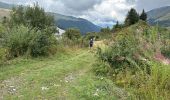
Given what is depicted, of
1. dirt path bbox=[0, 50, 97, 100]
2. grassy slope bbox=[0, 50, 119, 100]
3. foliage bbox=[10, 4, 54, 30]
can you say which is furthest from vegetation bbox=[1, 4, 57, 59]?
foliage bbox=[10, 4, 54, 30]

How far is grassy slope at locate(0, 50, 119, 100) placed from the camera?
977 cm

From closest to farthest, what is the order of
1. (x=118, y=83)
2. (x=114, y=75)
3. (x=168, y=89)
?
1. (x=168, y=89)
2. (x=118, y=83)
3. (x=114, y=75)

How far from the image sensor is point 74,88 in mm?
10734

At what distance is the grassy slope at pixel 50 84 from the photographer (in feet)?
32.1

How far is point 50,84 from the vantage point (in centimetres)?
1150

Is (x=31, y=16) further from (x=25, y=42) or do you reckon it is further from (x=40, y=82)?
(x=40, y=82)

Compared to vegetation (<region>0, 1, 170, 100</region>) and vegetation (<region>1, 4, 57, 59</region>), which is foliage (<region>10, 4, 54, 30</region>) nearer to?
vegetation (<region>0, 1, 170, 100</region>)

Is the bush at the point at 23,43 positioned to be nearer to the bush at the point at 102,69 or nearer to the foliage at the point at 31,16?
the bush at the point at 102,69

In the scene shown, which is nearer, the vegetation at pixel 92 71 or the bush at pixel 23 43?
the vegetation at pixel 92 71

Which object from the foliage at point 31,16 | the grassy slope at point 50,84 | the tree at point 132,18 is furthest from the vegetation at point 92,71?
the tree at point 132,18

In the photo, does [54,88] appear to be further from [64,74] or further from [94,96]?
[64,74]

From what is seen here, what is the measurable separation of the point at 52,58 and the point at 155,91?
12.5 meters

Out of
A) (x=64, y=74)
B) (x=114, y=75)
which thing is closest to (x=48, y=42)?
(x=64, y=74)

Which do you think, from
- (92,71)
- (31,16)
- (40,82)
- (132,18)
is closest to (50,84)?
(40,82)
